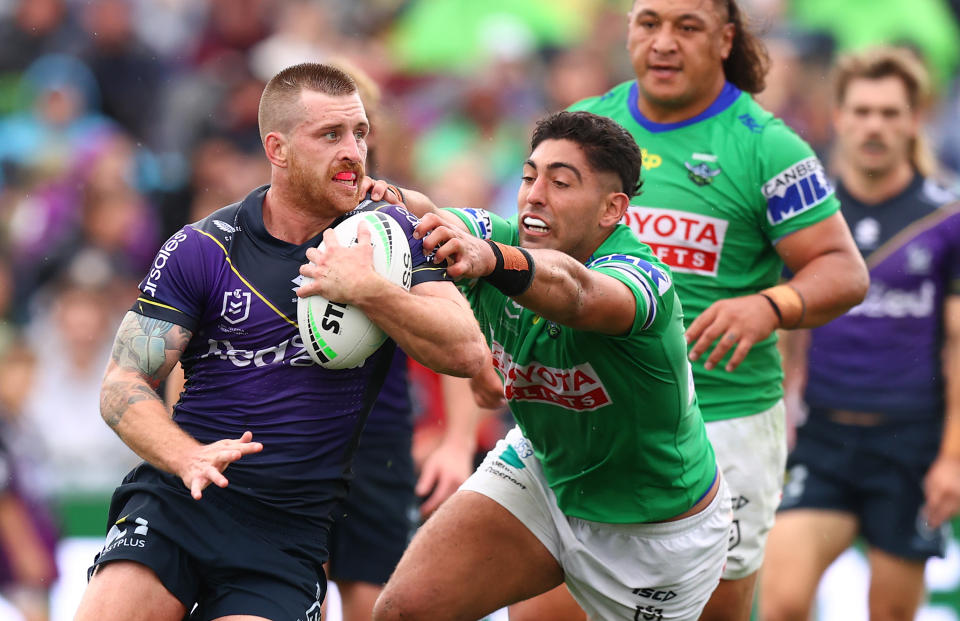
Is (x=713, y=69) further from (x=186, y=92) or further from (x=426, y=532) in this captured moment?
(x=186, y=92)

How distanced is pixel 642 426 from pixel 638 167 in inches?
36.9

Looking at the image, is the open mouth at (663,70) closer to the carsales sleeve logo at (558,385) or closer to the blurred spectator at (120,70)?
the carsales sleeve logo at (558,385)

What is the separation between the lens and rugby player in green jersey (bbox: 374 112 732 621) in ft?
15.6

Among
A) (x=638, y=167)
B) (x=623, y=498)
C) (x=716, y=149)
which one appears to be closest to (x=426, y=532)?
(x=623, y=498)

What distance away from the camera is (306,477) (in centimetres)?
453

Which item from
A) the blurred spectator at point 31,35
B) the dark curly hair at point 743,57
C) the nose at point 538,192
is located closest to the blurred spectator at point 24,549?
the blurred spectator at point 31,35

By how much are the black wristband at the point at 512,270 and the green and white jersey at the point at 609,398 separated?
0.45 meters

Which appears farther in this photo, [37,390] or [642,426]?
[37,390]

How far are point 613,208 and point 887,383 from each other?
3227 mm

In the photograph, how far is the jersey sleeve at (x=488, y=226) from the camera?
16.3 feet

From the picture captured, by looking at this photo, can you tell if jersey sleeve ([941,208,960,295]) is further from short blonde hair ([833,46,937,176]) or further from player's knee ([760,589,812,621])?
player's knee ([760,589,812,621])

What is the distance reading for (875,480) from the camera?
24.0 feet

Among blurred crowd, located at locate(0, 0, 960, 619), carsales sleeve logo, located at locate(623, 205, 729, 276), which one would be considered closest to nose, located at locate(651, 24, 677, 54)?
carsales sleeve logo, located at locate(623, 205, 729, 276)

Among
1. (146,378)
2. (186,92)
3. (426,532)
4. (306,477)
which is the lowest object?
(426,532)
